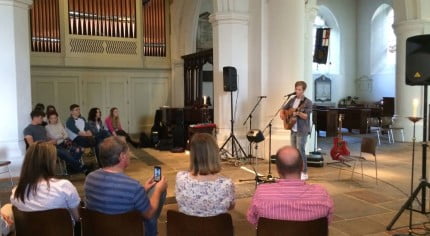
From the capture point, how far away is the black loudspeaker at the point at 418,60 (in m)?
3.99

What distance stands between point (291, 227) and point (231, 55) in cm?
626

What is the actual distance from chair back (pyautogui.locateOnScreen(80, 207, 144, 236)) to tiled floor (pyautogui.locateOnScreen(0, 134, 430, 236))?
1675 mm

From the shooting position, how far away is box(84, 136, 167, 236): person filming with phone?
8.27 feet

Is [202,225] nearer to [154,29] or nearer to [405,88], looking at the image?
[405,88]

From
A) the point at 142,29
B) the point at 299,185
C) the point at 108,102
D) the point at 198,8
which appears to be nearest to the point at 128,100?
the point at 108,102

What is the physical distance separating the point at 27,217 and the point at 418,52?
3646mm

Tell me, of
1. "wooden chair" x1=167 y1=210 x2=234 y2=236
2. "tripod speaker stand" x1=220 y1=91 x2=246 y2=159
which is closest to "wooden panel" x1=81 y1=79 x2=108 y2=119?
"tripod speaker stand" x1=220 y1=91 x2=246 y2=159

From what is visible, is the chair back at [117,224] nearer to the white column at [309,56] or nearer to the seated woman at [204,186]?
the seated woman at [204,186]

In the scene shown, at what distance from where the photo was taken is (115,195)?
2.52m

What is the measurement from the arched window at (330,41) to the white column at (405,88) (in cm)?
521

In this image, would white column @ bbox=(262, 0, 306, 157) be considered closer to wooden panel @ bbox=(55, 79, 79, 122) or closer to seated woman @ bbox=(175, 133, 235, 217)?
seated woman @ bbox=(175, 133, 235, 217)

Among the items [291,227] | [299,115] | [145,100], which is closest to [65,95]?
[145,100]

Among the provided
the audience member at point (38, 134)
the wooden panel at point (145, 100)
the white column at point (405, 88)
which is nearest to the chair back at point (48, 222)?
the audience member at point (38, 134)

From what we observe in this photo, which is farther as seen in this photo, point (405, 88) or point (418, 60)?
point (405, 88)
